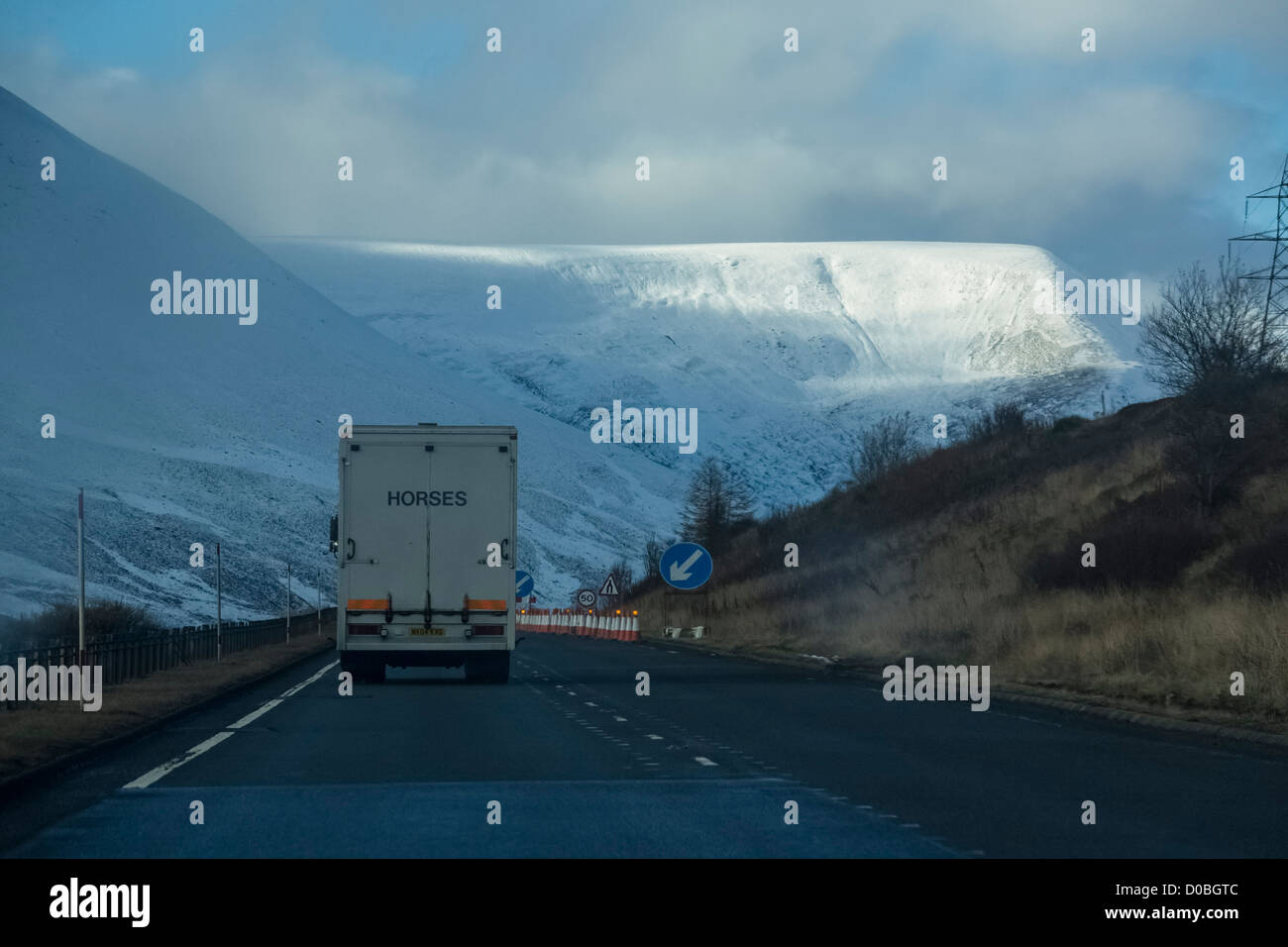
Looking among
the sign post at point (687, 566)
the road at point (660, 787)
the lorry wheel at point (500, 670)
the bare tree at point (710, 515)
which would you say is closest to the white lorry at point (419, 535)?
the lorry wheel at point (500, 670)

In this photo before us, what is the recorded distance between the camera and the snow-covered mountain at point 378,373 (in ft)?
348

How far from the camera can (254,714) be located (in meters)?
22.6

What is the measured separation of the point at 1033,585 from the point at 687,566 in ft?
25.4

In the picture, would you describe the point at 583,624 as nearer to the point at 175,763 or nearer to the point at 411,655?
the point at 411,655

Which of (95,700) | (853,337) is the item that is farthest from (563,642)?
(853,337)

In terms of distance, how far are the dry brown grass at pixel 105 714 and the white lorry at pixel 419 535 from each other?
2855 mm

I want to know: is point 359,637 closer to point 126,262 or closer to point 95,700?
point 95,700

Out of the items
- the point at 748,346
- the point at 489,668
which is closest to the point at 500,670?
the point at 489,668

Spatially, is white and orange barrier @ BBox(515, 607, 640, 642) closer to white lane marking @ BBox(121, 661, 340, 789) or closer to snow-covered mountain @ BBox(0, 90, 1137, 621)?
snow-covered mountain @ BBox(0, 90, 1137, 621)

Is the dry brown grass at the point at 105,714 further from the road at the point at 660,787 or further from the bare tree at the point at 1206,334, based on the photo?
the bare tree at the point at 1206,334

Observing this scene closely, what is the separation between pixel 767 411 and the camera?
540 ft

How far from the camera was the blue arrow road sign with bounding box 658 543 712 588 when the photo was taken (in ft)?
123

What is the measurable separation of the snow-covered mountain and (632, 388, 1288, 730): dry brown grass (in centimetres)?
3471
